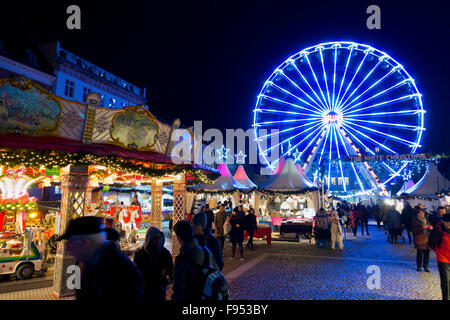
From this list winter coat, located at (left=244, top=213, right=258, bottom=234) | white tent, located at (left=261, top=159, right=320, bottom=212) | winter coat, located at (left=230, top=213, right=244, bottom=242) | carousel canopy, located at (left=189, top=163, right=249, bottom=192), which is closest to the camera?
winter coat, located at (left=230, top=213, right=244, bottom=242)

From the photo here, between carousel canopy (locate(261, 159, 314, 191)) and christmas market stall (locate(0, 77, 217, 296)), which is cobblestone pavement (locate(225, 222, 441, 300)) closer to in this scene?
christmas market stall (locate(0, 77, 217, 296))

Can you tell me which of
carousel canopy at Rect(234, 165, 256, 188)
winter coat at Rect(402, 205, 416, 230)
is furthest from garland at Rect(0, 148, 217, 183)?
carousel canopy at Rect(234, 165, 256, 188)

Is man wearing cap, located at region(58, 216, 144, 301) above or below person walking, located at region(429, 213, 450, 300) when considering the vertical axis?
above

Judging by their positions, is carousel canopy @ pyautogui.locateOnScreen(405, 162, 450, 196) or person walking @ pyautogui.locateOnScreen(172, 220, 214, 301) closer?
person walking @ pyautogui.locateOnScreen(172, 220, 214, 301)

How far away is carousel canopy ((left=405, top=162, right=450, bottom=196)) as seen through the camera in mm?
23750

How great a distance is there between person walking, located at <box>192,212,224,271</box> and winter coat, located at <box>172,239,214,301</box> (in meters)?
1.64

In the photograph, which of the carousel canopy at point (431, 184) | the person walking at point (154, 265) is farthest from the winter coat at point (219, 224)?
the carousel canopy at point (431, 184)

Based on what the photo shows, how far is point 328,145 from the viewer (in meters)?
26.0

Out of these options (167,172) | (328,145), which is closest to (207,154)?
(167,172)

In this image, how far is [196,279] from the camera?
253cm

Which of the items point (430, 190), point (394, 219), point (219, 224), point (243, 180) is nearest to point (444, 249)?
point (219, 224)

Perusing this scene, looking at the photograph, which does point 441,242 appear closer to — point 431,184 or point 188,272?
point 188,272
